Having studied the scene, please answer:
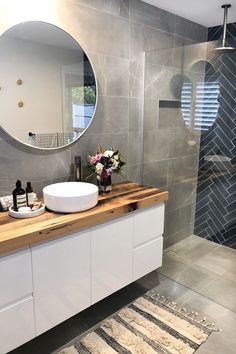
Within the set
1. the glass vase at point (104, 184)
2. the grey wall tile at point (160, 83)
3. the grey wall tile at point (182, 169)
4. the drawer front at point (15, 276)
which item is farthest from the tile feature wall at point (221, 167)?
the drawer front at point (15, 276)

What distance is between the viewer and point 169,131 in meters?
2.81

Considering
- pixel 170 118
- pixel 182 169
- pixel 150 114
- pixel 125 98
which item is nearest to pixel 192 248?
pixel 182 169

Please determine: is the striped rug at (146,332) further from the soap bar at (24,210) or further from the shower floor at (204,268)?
the soap bar at (24,210)

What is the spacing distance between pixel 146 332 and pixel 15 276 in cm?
102

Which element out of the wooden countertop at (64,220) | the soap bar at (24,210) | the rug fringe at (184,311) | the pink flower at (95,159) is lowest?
the rug fringe at (184,311)

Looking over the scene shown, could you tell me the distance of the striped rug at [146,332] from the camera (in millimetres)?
1781

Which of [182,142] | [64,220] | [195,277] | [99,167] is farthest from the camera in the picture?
[182,142]

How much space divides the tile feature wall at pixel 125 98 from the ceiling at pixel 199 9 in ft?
0.22

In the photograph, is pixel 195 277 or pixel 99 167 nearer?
pixel 99 167

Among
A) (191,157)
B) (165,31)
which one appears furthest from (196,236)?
(165,31)

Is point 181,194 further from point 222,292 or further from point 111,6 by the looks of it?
point 111,6

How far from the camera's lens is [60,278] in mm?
1640

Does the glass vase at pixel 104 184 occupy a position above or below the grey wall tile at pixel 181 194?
above

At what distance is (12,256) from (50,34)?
1.42 meters
